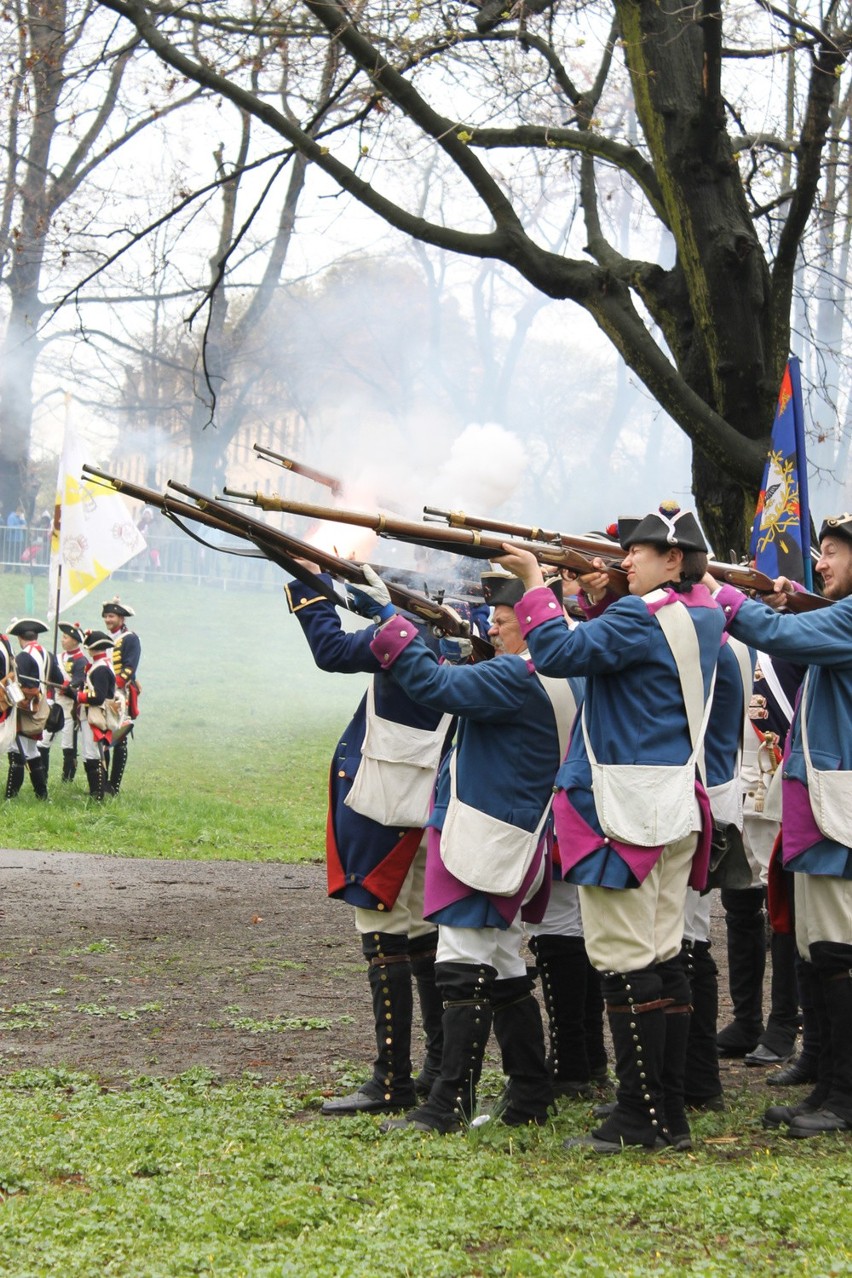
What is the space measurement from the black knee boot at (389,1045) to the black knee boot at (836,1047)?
1363 millimetres

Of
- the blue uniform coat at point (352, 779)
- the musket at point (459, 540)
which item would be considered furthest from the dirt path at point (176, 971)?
the musket at point (459, 540)

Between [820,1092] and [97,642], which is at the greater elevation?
[97,642]

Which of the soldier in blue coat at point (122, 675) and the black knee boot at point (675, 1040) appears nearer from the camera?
the black knee boot at point (675, 1040)

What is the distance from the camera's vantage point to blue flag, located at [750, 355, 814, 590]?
6855 mm

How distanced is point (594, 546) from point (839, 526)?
2.78ft

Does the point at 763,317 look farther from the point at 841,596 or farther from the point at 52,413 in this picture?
the point at 52,413

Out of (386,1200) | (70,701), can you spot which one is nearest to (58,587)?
(70,701)

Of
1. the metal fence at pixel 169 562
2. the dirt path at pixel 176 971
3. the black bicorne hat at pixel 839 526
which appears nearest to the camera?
the black bicorne hat at pixel 839 526

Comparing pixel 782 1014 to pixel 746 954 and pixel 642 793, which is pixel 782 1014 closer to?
pixel 746 954

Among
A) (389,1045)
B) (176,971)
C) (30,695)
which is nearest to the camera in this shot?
(389,1045)

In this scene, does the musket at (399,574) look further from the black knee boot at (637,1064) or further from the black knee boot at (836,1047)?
the black knee boot at (836,1047)

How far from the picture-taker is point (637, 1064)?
15.1 ft

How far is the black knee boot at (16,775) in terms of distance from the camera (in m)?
14.2

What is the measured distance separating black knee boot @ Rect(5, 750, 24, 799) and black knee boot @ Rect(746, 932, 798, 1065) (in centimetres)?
953
